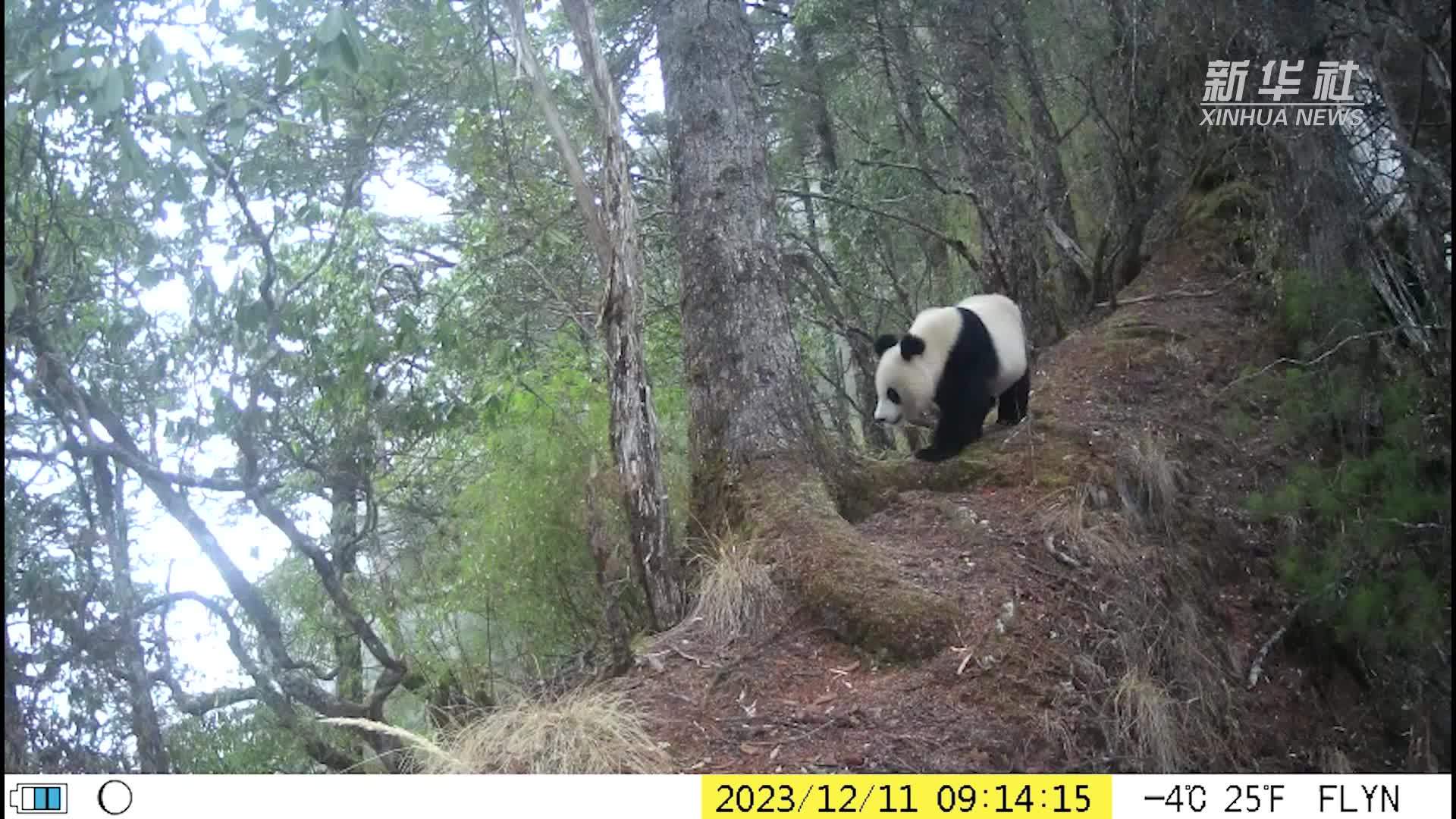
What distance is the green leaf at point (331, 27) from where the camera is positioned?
2.16 meters

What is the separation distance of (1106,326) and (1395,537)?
2675mm

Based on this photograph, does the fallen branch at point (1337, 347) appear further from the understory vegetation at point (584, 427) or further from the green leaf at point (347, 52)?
the green leaf at point (347, 52)

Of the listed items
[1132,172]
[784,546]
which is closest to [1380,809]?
[784,546]

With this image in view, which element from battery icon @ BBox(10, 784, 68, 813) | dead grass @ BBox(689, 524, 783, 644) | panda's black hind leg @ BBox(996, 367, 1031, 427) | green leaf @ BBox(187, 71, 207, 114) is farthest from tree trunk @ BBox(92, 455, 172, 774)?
panda's black hind leg @ BBox(996, 367, 1031, 427)

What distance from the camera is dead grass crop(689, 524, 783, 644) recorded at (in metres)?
3.46

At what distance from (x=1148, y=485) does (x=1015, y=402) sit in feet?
2.55

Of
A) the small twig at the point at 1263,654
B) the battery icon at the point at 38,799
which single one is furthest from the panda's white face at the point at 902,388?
the battery icon at the point at 38,799

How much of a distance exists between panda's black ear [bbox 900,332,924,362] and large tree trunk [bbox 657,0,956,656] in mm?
760

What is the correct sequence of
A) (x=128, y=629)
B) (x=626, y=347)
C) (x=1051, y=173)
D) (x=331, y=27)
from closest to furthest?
(x=331, y=27)
(x=626, y=347)
(x=128, y=629)
(x=1051, y=173)

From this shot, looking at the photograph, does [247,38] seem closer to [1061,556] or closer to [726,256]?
[726,256]

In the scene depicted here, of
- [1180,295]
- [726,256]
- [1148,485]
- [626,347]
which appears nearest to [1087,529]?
[1148,485]

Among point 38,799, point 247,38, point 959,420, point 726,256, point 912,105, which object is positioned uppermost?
point 912,105
